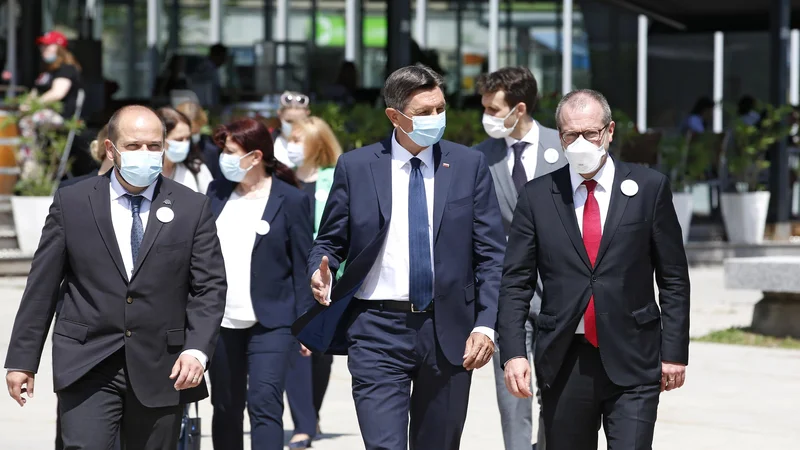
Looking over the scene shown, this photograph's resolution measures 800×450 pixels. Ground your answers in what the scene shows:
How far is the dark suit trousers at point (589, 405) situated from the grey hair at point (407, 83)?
1.04 meters

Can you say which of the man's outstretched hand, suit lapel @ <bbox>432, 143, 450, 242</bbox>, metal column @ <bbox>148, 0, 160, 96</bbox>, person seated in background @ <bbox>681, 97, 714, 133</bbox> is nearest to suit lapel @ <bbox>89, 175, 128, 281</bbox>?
the man's outstretched hand

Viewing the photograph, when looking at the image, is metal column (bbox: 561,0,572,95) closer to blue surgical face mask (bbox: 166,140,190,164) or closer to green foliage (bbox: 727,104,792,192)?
green foliage (bbox: 727,104,792,192)

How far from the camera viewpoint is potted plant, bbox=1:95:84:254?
15031mm

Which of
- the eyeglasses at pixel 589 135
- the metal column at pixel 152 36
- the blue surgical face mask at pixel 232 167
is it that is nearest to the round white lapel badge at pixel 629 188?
the eyeglasses at pixel 589 135

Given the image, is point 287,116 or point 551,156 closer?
point 551,156

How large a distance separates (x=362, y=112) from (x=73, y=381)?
10.6 meters

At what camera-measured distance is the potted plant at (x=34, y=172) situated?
15.0m

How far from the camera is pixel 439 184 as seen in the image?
508 centimetres

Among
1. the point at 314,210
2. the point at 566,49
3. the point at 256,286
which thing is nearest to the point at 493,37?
the point at 566,49

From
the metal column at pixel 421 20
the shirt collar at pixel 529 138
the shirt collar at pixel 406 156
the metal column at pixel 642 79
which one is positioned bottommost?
the shirt collar at pixel 406 156

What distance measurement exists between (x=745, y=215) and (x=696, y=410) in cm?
917

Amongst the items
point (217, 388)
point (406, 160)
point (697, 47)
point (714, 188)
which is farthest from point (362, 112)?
point (697, 47)

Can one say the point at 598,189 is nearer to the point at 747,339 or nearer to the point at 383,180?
the point at 383,180

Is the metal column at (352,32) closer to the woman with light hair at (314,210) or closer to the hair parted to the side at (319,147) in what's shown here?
the woman with light hair at (314,210)
